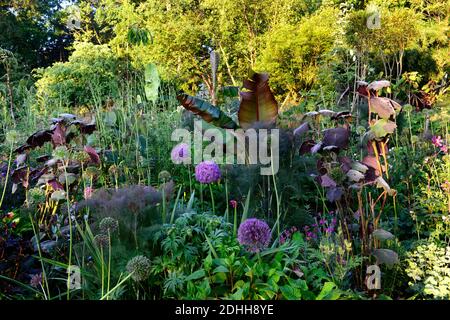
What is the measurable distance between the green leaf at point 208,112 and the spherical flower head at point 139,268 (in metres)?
1.49

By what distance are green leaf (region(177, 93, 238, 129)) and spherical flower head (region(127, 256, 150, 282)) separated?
4.88 feet

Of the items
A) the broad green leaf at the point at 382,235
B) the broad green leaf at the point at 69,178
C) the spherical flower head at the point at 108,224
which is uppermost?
the broad green leaf at the point at 69,178

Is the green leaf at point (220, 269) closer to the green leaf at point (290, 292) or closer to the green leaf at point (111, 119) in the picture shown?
the green leaf at point (290, 292)

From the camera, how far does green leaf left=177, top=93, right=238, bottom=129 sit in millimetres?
3203

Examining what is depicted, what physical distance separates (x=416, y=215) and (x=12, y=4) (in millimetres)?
22089

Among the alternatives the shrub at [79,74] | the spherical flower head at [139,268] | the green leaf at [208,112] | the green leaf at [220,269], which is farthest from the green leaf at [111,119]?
the shrub at [79,74]

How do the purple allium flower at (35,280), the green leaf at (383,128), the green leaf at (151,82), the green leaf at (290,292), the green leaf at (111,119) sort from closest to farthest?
1. the green leaf at (290,292)
2. the purple allium flower at (35,280)
3. the green leaf at (383,128)
4. the green leaf at (111,119)
5. the green leaf at (151,82)

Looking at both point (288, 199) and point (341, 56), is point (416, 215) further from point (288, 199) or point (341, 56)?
point (341, 56)

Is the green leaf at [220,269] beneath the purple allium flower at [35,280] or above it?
above

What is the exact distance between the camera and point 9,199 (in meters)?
3.24

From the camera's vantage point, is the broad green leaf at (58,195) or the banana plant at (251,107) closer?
the broad green leaf at (58,195)

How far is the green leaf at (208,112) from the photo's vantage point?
3.20m

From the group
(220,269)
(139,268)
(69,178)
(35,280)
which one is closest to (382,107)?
(220,269)
